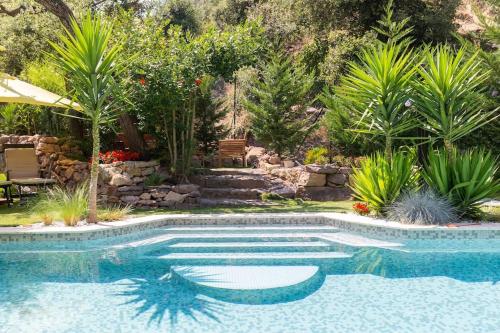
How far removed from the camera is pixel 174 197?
37.6ft

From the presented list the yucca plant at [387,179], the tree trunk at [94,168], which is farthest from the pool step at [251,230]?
the tree trunk at [94,168]

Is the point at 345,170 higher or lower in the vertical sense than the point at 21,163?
lower

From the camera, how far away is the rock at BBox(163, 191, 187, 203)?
37.6ft

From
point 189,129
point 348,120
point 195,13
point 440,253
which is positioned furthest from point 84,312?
point 195,13

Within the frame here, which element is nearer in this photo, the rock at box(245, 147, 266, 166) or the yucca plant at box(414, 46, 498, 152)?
the yucca plant at box(414, 46, 498, 152)

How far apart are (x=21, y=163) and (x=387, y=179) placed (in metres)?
9.07

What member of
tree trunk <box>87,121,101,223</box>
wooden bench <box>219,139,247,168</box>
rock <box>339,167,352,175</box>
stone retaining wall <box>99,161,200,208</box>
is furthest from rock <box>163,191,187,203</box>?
wooden bench <box>219,139,247,168</box>

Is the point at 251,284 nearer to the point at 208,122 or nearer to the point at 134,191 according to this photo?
the point at 134,191

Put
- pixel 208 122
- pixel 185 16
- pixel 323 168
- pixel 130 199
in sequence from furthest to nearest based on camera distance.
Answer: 1. pixel 185 16
2. pixel 208 122
3. pixel 323 168
4. pixel 130 199

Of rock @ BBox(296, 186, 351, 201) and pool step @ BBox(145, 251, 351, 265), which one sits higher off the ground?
rock @ BBox(296, 186, 351, 201)

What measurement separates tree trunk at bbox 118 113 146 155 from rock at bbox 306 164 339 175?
4.43 meters

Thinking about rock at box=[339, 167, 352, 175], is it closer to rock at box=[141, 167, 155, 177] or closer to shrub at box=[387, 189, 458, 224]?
shrub at box=[387, 189, 458, 224]

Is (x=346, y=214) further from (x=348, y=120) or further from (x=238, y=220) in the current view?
(x=348, y=120)

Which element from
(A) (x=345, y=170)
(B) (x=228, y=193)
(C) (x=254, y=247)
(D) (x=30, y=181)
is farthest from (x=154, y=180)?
(A) (x=345, y=170)
